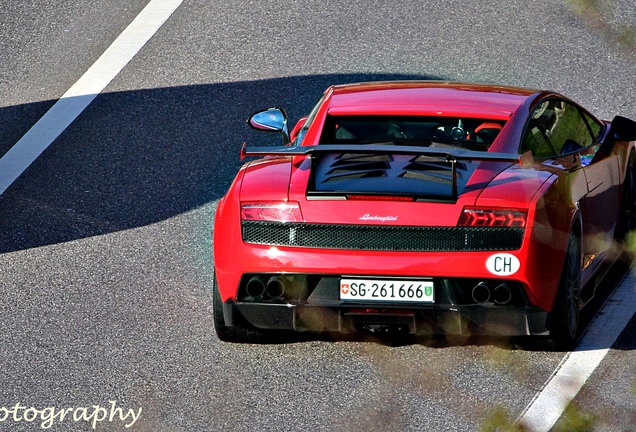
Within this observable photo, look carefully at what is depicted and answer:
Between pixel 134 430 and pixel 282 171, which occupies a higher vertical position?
pixel 282 171

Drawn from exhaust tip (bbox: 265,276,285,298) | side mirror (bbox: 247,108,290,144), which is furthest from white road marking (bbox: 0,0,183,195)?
exhaust tip (bbox: 265,276,285,298)

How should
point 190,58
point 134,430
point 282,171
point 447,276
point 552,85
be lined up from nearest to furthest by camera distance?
1. point 134,430
2. point 447,276
3. point 282,171
4. point 552,85
5. point 190,58

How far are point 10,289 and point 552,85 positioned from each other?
22.2ft

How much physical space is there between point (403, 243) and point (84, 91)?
7631mm

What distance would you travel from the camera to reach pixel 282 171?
251 inches

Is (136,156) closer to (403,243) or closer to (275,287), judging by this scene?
(275,287)

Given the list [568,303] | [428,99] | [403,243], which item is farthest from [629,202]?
[403,243]

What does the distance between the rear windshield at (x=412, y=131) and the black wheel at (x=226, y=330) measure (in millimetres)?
1148

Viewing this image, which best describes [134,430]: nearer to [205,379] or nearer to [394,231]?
[205,379]

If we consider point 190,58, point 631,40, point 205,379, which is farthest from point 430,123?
point 190,58

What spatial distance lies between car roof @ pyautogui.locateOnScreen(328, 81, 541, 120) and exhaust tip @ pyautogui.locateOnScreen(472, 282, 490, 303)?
1.30 metres

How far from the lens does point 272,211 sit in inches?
238

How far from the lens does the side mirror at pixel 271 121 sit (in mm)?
7410

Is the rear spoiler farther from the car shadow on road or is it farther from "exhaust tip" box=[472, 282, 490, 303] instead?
the car shadow on road
